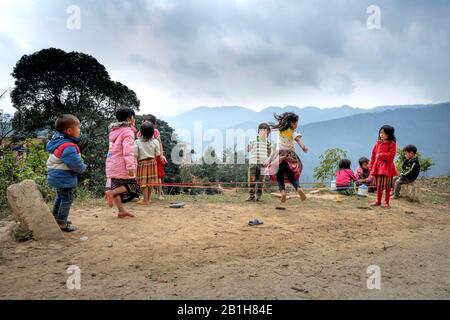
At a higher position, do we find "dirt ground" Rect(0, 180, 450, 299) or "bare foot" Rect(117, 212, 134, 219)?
"bare foot" Rect(117, 212, 134, 219)

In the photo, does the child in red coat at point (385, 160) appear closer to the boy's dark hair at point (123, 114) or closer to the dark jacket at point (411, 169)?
the dark jacket at point (411, 169)

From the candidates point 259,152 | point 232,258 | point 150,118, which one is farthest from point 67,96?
point 232,258

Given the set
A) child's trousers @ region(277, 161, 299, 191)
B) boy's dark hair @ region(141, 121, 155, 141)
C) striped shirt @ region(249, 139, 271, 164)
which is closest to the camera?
boy's dark hair @ region(141, 121, 155, 141)

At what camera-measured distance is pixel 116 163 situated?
4879 mm

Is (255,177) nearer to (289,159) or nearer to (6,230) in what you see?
(289,159)

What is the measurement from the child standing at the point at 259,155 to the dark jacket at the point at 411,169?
3739mm

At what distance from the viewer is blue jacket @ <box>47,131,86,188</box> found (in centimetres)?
398

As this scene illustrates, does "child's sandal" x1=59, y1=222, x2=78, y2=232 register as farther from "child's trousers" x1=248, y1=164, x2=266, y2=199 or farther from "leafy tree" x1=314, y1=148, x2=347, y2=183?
"leafy tree" x1=314, y1=148, x2=347, y2=183

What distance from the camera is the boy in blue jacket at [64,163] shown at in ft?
13.1

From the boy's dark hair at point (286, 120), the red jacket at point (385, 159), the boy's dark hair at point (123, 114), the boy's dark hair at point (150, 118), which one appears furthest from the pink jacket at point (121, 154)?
the red jacket at point (385, 159)

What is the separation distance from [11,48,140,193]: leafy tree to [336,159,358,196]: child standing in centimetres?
1435

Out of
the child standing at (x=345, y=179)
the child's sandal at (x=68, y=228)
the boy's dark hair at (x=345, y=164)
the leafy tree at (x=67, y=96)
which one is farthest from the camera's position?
the leafy tree at (x=67, y=96)

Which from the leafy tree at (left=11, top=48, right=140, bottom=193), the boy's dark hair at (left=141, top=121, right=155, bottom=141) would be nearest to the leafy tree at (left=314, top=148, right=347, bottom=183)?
the boy's dark hair at (left=141, top=121, right=155, bottom=141)

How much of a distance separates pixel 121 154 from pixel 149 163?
54.5 inches
